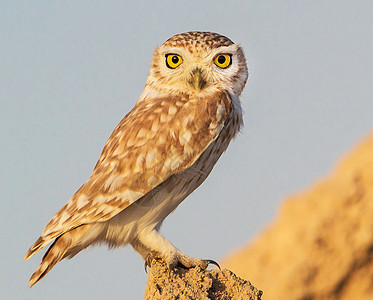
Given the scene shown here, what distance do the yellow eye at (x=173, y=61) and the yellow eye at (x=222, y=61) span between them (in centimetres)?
31

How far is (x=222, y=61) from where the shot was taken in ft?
20.7

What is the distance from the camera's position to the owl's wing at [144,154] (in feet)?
18.5

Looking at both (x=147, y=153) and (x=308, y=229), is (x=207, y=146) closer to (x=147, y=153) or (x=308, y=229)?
(x=147, y=153)

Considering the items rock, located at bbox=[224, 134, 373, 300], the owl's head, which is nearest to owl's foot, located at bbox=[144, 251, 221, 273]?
the owl's head

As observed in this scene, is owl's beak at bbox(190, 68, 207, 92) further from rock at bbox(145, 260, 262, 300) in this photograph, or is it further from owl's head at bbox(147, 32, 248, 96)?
rock at bbox(145, 260, 262, 300)

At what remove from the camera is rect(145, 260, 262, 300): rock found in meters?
5.39

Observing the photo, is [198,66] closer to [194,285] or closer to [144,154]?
[144,154]

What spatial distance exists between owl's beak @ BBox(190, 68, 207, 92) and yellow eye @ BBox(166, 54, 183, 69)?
0.74 feet

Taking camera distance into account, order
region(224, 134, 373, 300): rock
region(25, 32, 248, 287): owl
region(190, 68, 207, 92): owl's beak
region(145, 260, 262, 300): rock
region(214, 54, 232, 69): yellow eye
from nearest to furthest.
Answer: region(145, 260, 262, 300): rock, region(25, 32, 248, 287): owl, region(190, 68, 207, 92): owl's beak, region(214, 54, 232, 69): yellow eye, region(224, 134, 373, 300): rock

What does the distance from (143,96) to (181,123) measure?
30.3 inches

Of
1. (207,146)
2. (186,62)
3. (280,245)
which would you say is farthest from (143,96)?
(280,245)

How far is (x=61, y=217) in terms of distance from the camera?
562 centimetres

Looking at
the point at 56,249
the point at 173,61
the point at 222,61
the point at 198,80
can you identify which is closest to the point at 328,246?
the point at 222,61

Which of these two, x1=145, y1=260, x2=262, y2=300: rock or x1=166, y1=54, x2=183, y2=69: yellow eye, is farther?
x1=166, y1=54, x2=183, y2=69: yellow eye
